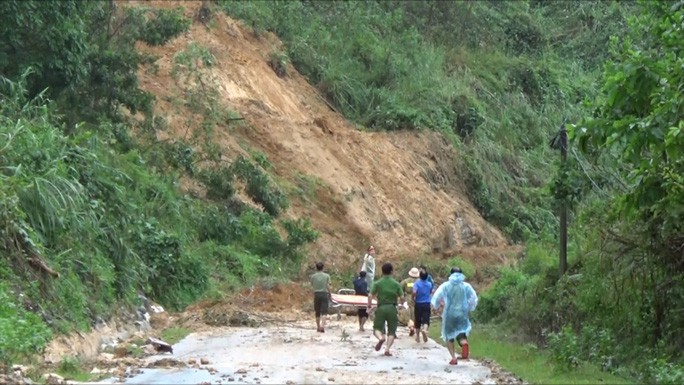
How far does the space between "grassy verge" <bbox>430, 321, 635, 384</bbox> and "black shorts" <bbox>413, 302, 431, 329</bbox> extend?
0.96 meters

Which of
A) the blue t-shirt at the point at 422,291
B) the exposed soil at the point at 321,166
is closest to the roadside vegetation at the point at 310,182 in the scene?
the exposed soil at the point at 321,166

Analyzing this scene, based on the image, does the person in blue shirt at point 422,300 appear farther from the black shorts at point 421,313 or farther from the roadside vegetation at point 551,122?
the roadside vegetation at point 551,122

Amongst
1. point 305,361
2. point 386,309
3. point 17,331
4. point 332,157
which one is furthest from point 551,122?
point 17,331

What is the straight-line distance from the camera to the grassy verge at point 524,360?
1641cm

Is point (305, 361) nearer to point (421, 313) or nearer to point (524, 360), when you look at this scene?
point (524, 360)

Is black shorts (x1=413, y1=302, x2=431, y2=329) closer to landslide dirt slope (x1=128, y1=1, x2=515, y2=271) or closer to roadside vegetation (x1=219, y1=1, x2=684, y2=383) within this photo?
roadside vegetation (x1=219, y1=1, x2=684, y2=383)

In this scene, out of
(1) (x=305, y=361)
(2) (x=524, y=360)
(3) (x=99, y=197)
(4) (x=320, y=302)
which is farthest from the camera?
(3) (x=99, y=197)

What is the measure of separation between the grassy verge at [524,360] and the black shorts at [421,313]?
963 millimetres

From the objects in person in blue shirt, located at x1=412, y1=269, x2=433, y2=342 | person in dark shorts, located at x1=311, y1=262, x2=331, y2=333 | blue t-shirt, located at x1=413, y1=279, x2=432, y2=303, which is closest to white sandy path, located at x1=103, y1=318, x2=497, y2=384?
person in dark shorts, located at x1=311, y1=262, x2=331, y2=333

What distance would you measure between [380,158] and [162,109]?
910cm

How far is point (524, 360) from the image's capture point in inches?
751

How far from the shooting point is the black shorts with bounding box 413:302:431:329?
871 inches

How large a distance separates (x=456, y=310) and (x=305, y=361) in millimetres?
2572

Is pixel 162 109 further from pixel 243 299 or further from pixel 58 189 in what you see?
pixel 58 189
